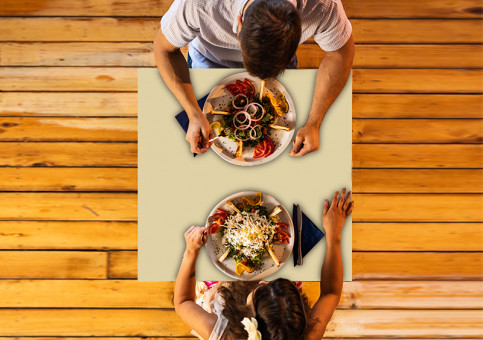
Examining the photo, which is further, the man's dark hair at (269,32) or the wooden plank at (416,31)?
the wooden plank at (416,31)

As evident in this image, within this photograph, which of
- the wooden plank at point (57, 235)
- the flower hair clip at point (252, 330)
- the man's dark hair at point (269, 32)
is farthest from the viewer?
the wooden plank at point (57, 235)

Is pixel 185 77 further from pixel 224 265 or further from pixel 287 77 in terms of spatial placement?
pixel 224 265

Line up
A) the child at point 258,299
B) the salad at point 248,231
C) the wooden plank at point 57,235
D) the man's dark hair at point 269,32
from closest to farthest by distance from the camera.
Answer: the man's dark hair at point 269,32, the child at point 258,299, the salad at point 248,231, the wooden plank at point 57,235

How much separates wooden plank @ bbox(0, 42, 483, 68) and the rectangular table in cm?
92

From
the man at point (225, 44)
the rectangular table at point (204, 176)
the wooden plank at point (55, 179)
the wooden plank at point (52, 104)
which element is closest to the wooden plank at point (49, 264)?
the wooden plank at point (55, 179)

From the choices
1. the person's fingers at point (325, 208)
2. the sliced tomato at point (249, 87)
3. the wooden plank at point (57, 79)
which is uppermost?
the wooden plank at point (57, 79)

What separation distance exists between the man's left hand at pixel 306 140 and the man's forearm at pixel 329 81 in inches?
0.9

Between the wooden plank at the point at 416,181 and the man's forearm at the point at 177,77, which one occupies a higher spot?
the man's forearm at the point at 177,77

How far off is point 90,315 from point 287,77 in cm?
191

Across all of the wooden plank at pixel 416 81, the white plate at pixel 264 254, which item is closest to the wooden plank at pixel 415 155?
the wooden plank at pixel 416 81

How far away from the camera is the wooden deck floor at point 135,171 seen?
2.29 metres

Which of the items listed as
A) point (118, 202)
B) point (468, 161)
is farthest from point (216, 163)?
point (468, 161)

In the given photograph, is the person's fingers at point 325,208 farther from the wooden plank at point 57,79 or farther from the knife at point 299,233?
the wooden plank at point 57,79

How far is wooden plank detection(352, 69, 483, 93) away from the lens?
2.33 metres
